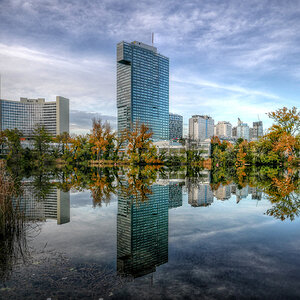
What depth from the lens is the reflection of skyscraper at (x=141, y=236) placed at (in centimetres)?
452

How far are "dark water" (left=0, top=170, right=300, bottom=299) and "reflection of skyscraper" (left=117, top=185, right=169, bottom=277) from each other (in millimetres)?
17

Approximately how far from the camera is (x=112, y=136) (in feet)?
143

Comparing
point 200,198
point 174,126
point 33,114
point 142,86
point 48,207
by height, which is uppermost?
point 142,86

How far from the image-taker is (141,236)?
610 centimetres

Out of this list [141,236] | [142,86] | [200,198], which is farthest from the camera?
[142,86]

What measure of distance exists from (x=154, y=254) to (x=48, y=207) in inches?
227

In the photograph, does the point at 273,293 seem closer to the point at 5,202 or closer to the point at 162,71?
the point at 5,202

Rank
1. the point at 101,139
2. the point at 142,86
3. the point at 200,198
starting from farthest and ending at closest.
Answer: the point at 142,86
the point at 101,139
the point at 200,198

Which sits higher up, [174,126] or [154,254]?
[174,126]

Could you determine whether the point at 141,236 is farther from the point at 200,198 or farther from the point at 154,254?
the point at 200,198

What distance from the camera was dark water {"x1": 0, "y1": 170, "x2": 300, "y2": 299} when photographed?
3.66 metres

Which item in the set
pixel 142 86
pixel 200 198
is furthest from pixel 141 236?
pixel 142 86

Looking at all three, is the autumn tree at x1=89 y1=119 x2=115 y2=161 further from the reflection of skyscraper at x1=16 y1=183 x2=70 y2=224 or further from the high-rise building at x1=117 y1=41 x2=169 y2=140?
the high-rise building at x1=117 y1=41 x2=169 y2=140

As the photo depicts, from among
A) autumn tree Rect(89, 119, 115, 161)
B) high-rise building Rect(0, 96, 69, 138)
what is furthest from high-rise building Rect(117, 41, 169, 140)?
autumn tree Rect(89, 119, 115, 161)
